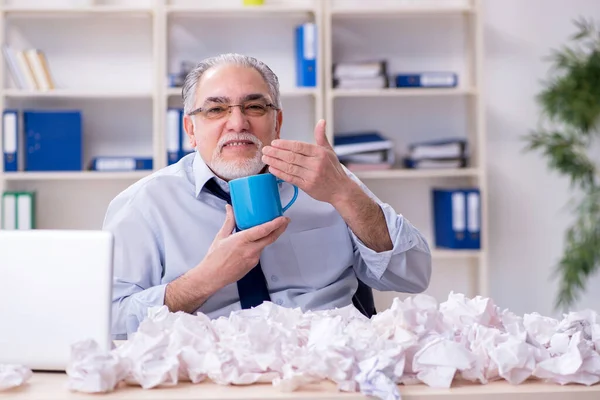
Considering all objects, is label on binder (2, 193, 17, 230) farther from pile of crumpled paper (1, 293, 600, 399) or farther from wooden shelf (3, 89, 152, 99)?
pile of crumpled paper (1, 293, 600, 399)

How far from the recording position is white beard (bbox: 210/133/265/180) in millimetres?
1764

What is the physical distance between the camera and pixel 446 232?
3.58 meters

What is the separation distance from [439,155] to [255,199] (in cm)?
225

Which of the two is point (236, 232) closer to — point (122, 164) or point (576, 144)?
point (122, 164)

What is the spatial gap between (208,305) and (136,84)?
2.25m

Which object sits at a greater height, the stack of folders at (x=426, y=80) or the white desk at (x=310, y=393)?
the stack of folders at (x=426, y=80)

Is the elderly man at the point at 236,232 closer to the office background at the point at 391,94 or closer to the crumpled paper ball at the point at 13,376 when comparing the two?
the crumpled paper ball at the point at 13,376

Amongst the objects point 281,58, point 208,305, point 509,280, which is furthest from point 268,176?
point 509,280

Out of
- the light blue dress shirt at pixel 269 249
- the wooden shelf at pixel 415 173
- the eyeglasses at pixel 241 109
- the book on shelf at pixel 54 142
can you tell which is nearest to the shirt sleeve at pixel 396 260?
the light blue dress shirt at pixel 269 249

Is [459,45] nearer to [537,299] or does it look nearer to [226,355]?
[537,299]

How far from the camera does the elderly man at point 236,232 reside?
66.5 inches

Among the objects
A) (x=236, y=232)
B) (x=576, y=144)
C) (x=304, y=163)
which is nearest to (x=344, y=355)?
(x=304, y=163)

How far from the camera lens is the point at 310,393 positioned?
0.82m

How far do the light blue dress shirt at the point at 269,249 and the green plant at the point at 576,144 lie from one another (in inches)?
75.5
